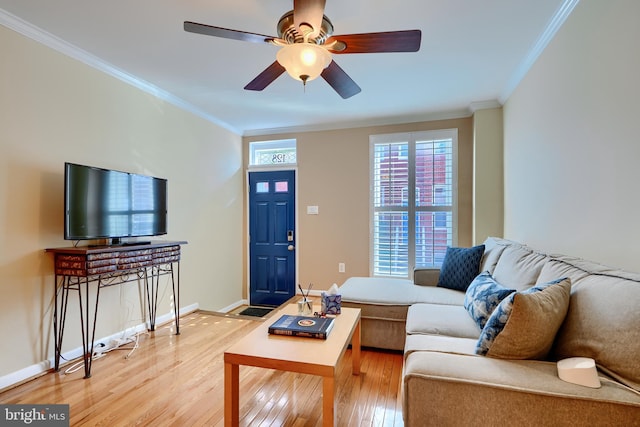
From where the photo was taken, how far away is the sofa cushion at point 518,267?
1.84 meters

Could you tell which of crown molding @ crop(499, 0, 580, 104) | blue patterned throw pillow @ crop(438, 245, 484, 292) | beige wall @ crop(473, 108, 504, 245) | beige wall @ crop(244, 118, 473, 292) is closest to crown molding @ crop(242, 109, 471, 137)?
beige wall @ crop(244, 118, 473, 292)

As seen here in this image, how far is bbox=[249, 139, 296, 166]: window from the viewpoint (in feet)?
15.6

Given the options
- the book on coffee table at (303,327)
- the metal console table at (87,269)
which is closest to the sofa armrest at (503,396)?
the book on coffee table at (303,327)

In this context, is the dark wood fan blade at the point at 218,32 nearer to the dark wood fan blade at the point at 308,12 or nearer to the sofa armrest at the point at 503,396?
the dark wood fan blade at the point at 308,12

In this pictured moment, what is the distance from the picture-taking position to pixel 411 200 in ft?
13.6

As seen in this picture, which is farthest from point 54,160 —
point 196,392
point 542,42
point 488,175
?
point 488,175

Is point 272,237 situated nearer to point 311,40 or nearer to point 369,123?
point 369,123

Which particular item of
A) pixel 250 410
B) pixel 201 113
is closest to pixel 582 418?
pixel 250 410

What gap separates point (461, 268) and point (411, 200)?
1.45 m

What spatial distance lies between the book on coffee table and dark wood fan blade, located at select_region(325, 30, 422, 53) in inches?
63.9

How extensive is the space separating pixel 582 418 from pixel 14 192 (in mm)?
3370

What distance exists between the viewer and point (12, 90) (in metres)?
2.12

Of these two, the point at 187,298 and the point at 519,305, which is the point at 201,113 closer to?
the point at 187,298

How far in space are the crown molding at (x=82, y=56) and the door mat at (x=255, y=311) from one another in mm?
2871
